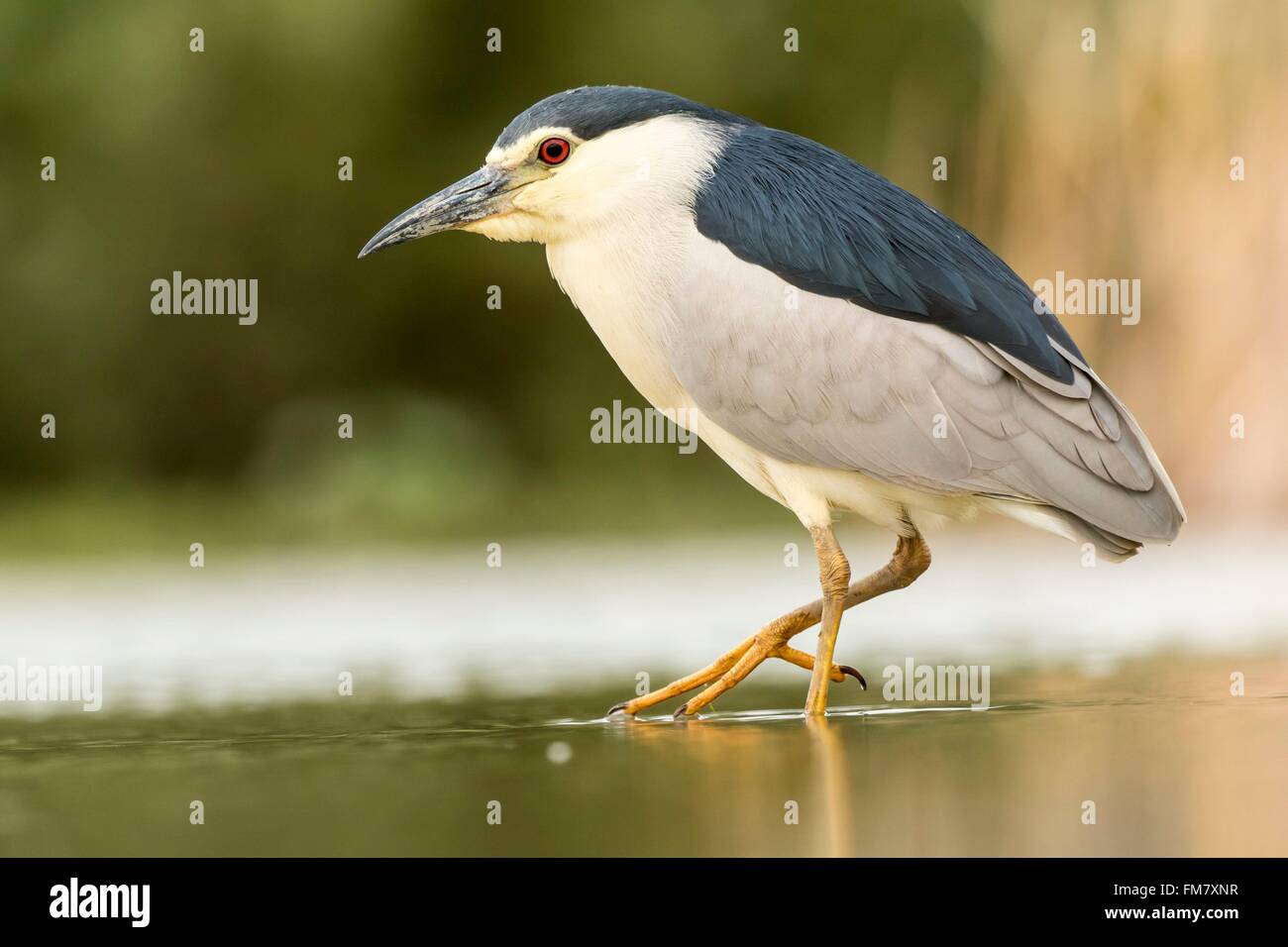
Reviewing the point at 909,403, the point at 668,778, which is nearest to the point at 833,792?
the point at 668,778

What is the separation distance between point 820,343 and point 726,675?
90 cm

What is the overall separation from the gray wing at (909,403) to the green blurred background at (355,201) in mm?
4085

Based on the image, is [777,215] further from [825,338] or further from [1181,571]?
[1181,571]

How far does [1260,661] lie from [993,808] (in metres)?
2.05

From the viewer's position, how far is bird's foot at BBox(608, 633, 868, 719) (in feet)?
14.6

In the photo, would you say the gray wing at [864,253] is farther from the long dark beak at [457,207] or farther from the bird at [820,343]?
the long dark beak at [457,207]

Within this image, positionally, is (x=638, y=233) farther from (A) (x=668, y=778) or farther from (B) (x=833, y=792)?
(B) (x=833, y=792)

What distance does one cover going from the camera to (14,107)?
404 inches

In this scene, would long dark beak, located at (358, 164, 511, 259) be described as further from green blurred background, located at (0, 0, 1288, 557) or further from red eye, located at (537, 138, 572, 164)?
green blurred background, located at (0, 0, 1288, 557)

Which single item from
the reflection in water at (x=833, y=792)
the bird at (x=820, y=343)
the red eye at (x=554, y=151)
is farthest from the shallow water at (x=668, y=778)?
the red eye at (x=554, y=151)

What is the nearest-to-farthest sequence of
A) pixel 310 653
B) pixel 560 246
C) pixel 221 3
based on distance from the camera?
pixel 560 246, pixel 310 653, pixel 221 3

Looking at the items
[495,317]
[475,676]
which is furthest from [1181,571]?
[495,317]

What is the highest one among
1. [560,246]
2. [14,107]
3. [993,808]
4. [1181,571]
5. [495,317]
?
[14,107]

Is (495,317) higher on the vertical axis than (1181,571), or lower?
higher
